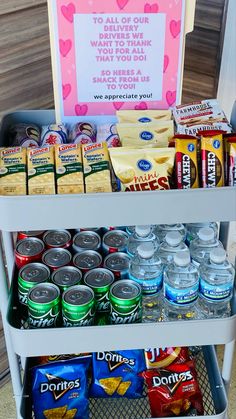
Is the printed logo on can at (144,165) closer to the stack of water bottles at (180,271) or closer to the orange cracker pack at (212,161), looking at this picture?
the orange cracker pack at (212,161)

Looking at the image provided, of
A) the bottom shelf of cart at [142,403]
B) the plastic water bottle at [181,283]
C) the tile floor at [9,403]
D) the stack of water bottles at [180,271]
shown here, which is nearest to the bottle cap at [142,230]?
the stack of water bottles at [180,271]

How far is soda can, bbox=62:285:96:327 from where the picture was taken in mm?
1224

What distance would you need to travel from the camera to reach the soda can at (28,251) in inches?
53.2

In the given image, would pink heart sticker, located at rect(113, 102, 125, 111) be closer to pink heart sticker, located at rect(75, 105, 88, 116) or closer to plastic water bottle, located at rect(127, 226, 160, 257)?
pink heart sticker, located at rect(75, 105, 88, 116)

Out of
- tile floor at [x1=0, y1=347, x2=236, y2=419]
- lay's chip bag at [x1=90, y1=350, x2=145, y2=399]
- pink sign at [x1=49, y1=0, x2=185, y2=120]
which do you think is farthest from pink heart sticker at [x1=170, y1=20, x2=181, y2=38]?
tile floor at [x1=0, y1=347, x2=236, y2=419]

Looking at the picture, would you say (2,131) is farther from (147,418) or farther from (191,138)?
(147,418)

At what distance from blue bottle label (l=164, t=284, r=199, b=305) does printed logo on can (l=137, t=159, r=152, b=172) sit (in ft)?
0.99

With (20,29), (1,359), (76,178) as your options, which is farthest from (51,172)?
(1,359)

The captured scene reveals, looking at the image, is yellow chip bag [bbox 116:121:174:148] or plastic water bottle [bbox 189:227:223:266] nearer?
yellow chip bag [bbox 116:121:174:148]

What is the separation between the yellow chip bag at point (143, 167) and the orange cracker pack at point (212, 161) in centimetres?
7

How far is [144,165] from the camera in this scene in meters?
1.14

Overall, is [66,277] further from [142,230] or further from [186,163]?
[186,163]

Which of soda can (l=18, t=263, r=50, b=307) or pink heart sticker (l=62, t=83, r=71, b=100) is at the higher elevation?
pink heart sticker (l=62, t=83, r=71, b=100)

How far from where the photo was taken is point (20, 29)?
56.0 inches
